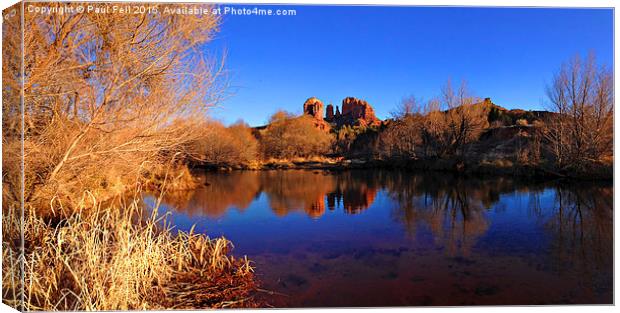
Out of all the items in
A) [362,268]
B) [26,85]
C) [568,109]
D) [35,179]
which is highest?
[568,109]

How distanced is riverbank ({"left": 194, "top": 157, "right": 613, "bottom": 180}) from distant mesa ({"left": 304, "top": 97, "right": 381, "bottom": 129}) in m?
2.46

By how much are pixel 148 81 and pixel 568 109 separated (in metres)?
12.3

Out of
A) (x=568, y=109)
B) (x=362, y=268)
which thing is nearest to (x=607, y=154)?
(x=568, y=109)

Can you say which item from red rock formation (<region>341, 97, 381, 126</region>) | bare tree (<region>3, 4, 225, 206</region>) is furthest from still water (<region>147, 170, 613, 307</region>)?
red rock formation (<region>341, 97, 381, 126</region>)

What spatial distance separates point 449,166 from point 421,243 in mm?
14232

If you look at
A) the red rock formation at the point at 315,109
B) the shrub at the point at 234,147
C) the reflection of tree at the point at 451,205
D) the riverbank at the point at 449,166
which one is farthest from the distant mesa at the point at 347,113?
the reflection of tree at the point at 451,205

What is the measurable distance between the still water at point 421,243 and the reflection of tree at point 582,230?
0.05 feet

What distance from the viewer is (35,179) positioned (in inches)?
182

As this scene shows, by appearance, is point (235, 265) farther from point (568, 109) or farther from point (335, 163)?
point (335, 163)

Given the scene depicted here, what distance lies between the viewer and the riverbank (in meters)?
12.1

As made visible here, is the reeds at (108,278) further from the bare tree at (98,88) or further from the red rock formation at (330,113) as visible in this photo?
the red rock formation at (330,113)

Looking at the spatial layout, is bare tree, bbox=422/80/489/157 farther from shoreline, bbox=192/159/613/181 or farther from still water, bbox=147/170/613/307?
still water, bbox=147/170/613/307

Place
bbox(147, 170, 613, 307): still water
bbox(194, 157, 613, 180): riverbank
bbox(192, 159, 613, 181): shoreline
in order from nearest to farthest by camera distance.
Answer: bbox(147, 170, 613, 307): still water → bbox(194, 157, 613, 180): riverbank → bbox(192, 159, 613, 181): shoreline

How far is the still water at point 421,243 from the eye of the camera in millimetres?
4219
